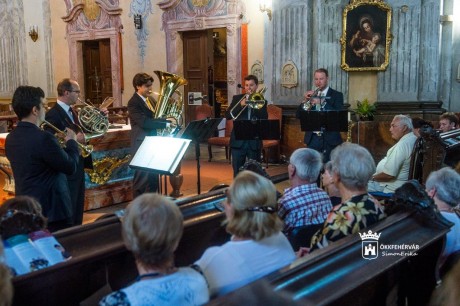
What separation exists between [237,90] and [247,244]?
853cm

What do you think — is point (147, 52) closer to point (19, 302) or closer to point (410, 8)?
point (410, 8)

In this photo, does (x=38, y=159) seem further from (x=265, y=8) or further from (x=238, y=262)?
(x=265, y=8)

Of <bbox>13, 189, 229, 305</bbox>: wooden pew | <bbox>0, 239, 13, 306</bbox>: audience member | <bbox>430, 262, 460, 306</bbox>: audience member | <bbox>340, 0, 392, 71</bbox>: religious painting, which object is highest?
<bbox>340, 0, 392, 71</bbox>: religious painting

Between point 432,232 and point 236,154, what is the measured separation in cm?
415

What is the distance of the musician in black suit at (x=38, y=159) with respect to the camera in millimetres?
3527

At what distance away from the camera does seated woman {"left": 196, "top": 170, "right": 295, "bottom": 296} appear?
2.16 meters

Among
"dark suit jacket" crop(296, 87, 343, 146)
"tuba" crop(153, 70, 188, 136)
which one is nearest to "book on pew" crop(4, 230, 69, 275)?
"tuba" crop(153, 70, 188, 136)

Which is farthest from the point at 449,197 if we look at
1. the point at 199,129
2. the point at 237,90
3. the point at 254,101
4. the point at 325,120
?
the point at 237,90

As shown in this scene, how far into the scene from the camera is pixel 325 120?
576 cm

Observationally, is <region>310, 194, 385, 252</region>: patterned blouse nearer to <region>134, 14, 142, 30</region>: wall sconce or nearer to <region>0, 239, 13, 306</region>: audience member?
<region>0, 239, 13, 306</region>: audience member

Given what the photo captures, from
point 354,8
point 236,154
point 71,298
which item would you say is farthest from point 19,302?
point 354,8

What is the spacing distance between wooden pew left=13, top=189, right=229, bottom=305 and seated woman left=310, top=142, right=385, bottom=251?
68cm

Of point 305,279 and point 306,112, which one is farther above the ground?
point 306,112

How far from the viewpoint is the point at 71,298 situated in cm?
246
